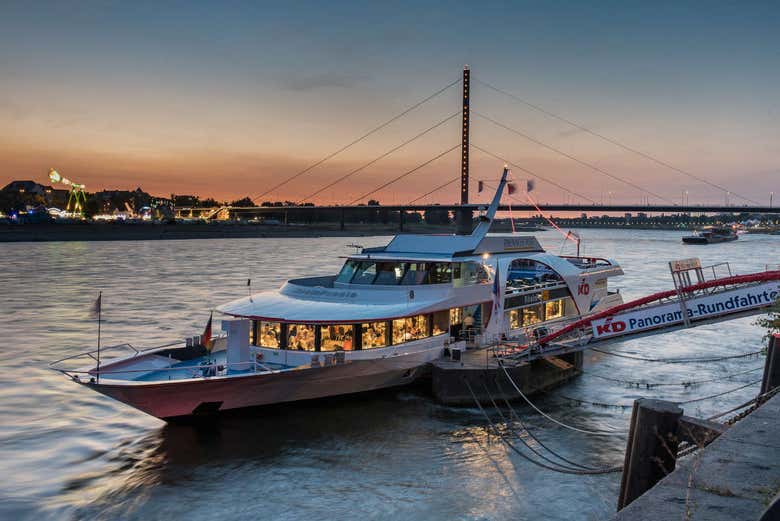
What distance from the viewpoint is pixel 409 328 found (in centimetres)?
1777

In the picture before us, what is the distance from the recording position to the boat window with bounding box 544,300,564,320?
22.5 metres

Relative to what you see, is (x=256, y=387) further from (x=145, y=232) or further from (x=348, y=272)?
(x=145, y=232)

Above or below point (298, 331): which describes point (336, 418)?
below

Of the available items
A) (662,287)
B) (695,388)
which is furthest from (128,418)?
(662,287)

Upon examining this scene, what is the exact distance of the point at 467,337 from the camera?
19.7 meters

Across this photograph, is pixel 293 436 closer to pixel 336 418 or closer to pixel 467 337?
pixel 336 418

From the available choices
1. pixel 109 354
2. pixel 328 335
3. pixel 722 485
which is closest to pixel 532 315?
pixel 328 335

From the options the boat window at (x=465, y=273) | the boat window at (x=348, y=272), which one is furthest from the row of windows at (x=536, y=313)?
the boat window at (x=348, y=272)

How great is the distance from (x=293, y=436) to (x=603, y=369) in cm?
1268

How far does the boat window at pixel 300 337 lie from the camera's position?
16.4m

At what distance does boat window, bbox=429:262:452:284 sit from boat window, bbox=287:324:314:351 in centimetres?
451

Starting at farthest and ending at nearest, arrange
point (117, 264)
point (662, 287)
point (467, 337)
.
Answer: point (117, 264), point (662, 287), point (467, 337)

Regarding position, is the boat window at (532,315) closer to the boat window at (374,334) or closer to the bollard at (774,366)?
the boat window at (374,334)

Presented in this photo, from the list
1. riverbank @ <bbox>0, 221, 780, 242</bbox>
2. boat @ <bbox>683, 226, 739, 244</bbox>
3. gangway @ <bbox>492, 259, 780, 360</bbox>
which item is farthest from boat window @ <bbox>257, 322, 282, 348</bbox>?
boat @ <bbox>683, 226, 739, 244</bbox>
